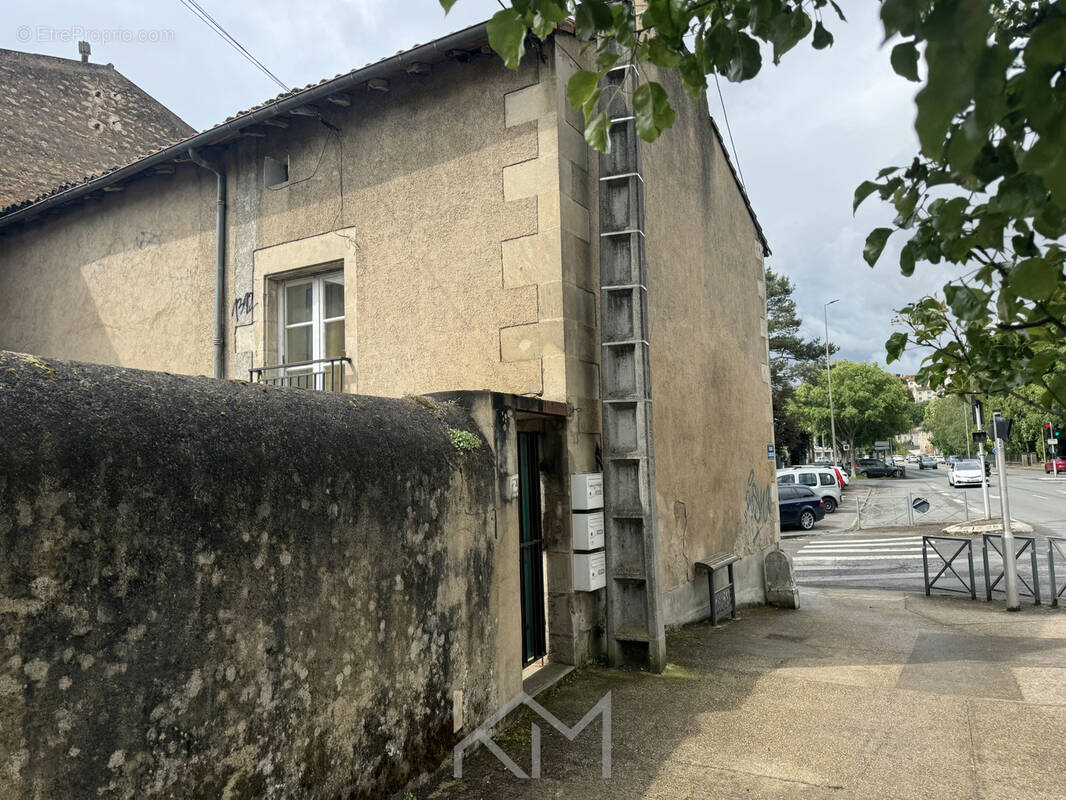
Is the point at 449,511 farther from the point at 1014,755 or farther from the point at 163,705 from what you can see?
the point at 1014,755

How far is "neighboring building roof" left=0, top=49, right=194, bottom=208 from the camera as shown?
1281 cm

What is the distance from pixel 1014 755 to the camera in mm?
4426

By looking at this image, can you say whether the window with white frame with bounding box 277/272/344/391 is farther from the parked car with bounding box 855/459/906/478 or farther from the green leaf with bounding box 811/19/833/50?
the parked car with bounding box 855/459/906/478

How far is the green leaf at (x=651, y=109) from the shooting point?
200 centimetres

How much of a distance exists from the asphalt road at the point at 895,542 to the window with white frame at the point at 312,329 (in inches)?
350

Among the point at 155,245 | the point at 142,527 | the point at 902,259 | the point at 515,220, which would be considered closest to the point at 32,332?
the point at 155,245

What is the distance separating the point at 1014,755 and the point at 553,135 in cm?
541

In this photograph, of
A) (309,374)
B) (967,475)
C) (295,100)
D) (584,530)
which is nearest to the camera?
(584,530)

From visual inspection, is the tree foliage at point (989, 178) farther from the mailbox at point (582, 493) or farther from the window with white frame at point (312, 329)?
the window with white frame at point (312, 329)

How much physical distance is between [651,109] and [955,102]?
1193 millimetres

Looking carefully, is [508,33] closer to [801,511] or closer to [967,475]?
[801,511]

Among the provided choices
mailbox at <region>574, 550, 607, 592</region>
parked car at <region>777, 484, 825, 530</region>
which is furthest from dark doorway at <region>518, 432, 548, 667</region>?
parked car at <region>777, 484, 825, 530</region>

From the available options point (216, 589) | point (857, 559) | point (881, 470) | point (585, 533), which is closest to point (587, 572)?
point (585, 533)

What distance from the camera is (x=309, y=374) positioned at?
780 centimetres
